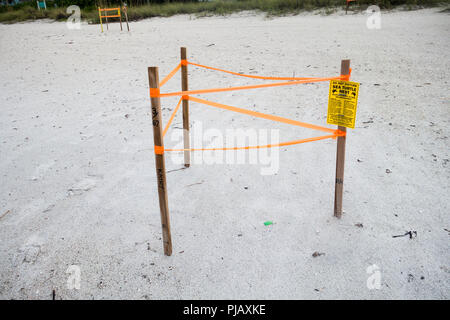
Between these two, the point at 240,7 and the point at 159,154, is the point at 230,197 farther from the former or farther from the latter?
the point at 240,7

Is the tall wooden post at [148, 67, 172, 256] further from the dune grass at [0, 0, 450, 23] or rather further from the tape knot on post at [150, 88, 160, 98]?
the dune grass at [0, 0, 450, 23]

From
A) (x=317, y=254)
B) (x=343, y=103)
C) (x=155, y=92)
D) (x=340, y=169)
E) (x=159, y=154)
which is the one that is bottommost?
(x=317, y=254)

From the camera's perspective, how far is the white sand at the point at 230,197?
88.4 inches

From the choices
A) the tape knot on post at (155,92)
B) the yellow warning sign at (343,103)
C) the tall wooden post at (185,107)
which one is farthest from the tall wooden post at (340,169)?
the tall wooden post at (185,107)

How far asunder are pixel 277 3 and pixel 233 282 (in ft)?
41.9

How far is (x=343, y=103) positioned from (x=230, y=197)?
133 cm

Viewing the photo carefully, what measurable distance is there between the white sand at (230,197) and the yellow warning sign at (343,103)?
0.86 m

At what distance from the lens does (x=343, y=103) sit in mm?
2359

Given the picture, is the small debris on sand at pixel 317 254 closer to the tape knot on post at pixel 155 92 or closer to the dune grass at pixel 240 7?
the tape knot on post at pixel 155 92

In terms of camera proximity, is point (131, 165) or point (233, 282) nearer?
point (233, 282)

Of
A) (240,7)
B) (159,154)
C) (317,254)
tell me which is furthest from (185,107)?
(240,7)
